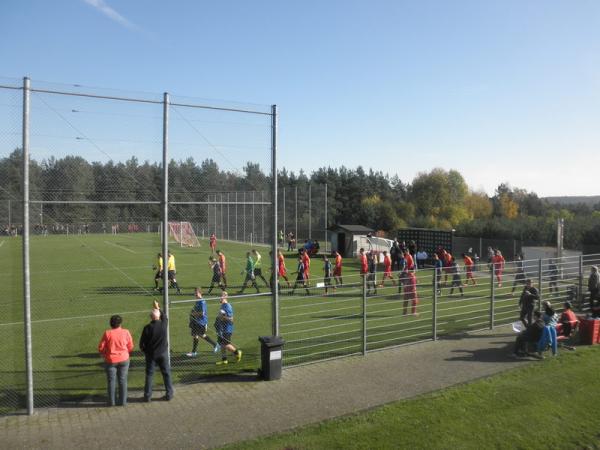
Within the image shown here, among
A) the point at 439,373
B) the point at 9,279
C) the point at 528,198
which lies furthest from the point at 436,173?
the point at 439,373

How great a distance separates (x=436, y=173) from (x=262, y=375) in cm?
6080

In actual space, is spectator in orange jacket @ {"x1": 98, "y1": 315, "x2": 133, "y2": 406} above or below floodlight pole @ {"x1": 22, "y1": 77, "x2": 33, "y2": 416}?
below

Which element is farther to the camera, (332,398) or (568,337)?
(568,337)

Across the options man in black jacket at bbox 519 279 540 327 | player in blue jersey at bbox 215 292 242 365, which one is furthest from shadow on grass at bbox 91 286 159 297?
man in black jacket at bbox 519 279 540 327

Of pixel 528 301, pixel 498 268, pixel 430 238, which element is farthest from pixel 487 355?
pixel 430 238

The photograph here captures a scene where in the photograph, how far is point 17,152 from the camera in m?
8.13

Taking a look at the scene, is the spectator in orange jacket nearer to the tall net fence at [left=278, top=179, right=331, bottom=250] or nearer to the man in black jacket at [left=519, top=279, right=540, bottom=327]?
the man in black jacket at [left=519, top=279, right=540, bottom=327]

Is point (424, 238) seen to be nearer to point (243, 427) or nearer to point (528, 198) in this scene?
point (243, 427)

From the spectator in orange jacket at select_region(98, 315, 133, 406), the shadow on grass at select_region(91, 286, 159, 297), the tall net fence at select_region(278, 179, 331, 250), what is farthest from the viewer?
the tall net fence at select_region(278, 179, 331, 250)

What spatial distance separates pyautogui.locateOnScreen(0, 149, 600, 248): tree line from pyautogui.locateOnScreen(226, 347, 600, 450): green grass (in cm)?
481

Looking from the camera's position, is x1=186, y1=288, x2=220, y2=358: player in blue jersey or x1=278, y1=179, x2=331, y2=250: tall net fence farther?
x1=278, y1=179, x2=331, y2=250: tall net fence

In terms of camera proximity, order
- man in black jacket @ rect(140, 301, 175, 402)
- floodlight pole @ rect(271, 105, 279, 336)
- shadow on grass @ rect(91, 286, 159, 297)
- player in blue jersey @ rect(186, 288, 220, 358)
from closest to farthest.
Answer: man in black jacket @ rect(140, 301, 175, 402) < floodlight pole @ rect(271, 105, 279, 336) < player in blue jersey @ rect(186, 288, 220, 358) < shadow on grass @ rect(91, 286, 159, 297)

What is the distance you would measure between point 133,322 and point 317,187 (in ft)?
88.5

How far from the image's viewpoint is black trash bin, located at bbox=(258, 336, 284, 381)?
9.89 m
